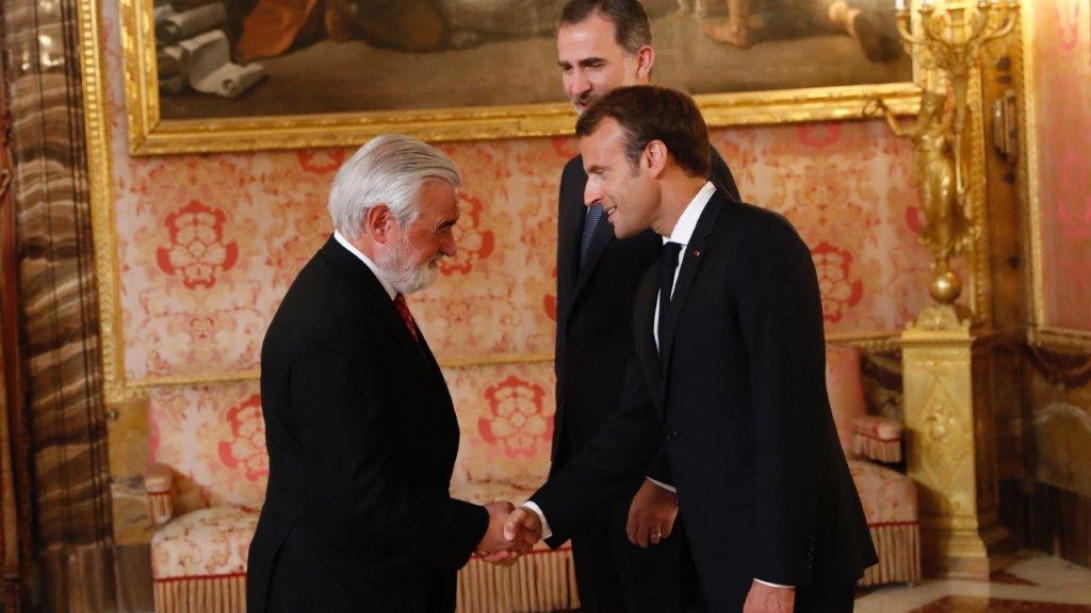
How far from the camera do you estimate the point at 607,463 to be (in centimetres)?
283

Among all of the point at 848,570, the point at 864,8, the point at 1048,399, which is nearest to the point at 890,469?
the point at 1048,399

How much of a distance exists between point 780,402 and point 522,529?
73 centimetres

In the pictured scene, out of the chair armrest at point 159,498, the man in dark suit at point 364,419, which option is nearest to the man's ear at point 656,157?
the man in dark suit at point 364,419

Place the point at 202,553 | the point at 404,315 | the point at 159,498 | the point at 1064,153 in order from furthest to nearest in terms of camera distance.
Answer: the point at 1064,153 < the point at 159,498 < the point at 202,553 < the point at 404,315

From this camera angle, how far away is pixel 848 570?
2.38m

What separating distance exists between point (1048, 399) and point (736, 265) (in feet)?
13.2

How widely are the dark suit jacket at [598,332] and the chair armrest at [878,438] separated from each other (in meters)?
2.70

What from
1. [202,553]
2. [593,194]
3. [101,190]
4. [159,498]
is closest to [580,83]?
[593,194]

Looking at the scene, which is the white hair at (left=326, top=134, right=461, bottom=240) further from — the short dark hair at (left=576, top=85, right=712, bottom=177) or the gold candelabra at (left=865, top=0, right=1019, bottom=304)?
the gold candelabra at (left=865, top=0, right=1019, bottom=304)

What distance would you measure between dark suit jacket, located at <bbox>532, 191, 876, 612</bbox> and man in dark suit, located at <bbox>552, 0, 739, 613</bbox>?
15.2 inches

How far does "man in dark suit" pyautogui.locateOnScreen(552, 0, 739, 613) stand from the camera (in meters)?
2.87

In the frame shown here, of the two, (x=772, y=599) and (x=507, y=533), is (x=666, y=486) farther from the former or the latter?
(x=772, y=599)

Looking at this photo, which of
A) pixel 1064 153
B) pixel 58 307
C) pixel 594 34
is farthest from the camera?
pixel 1064 153

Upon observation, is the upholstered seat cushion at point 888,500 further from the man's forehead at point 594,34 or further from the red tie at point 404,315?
the red tie at point 404,315
